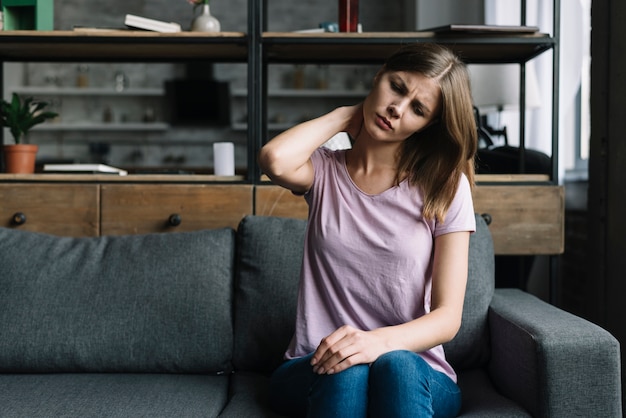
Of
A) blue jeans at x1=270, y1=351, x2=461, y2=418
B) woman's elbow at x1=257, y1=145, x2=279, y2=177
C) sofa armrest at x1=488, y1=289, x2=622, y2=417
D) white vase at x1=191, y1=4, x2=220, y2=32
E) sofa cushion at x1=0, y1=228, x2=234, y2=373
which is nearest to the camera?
blue jeans at x1=270, y1=351, x2=461, y2=418

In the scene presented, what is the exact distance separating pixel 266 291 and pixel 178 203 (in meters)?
0.52

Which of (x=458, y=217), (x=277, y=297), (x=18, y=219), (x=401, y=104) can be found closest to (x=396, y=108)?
(x=401, y=104)

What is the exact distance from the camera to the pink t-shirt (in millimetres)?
1447

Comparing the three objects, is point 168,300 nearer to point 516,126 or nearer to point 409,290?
point 409,290

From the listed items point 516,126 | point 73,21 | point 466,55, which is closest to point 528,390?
point 466,55

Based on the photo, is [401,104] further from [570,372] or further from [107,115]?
[107,115]

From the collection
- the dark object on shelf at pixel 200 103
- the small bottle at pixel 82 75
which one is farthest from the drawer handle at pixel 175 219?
the small bottle at pixel 82 75

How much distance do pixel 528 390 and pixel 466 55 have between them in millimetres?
1337

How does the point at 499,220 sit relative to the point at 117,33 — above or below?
below

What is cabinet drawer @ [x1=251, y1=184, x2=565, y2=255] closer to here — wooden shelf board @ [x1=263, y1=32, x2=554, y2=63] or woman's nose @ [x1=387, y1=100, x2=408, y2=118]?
wooden shelf board @ [x1=263, y1=32, x2=554, y2=63]

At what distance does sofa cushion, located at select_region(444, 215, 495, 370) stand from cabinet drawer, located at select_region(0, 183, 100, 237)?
3.88 feet

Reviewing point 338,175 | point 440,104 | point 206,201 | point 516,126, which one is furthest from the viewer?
point 516,126

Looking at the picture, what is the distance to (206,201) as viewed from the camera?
82.8 inches

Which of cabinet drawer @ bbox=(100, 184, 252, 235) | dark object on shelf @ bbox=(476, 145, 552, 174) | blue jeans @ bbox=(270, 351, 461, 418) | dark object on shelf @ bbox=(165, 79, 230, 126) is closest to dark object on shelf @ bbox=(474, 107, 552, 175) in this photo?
dark object on shelf @ bbox=(476, 145, 552, 174)
